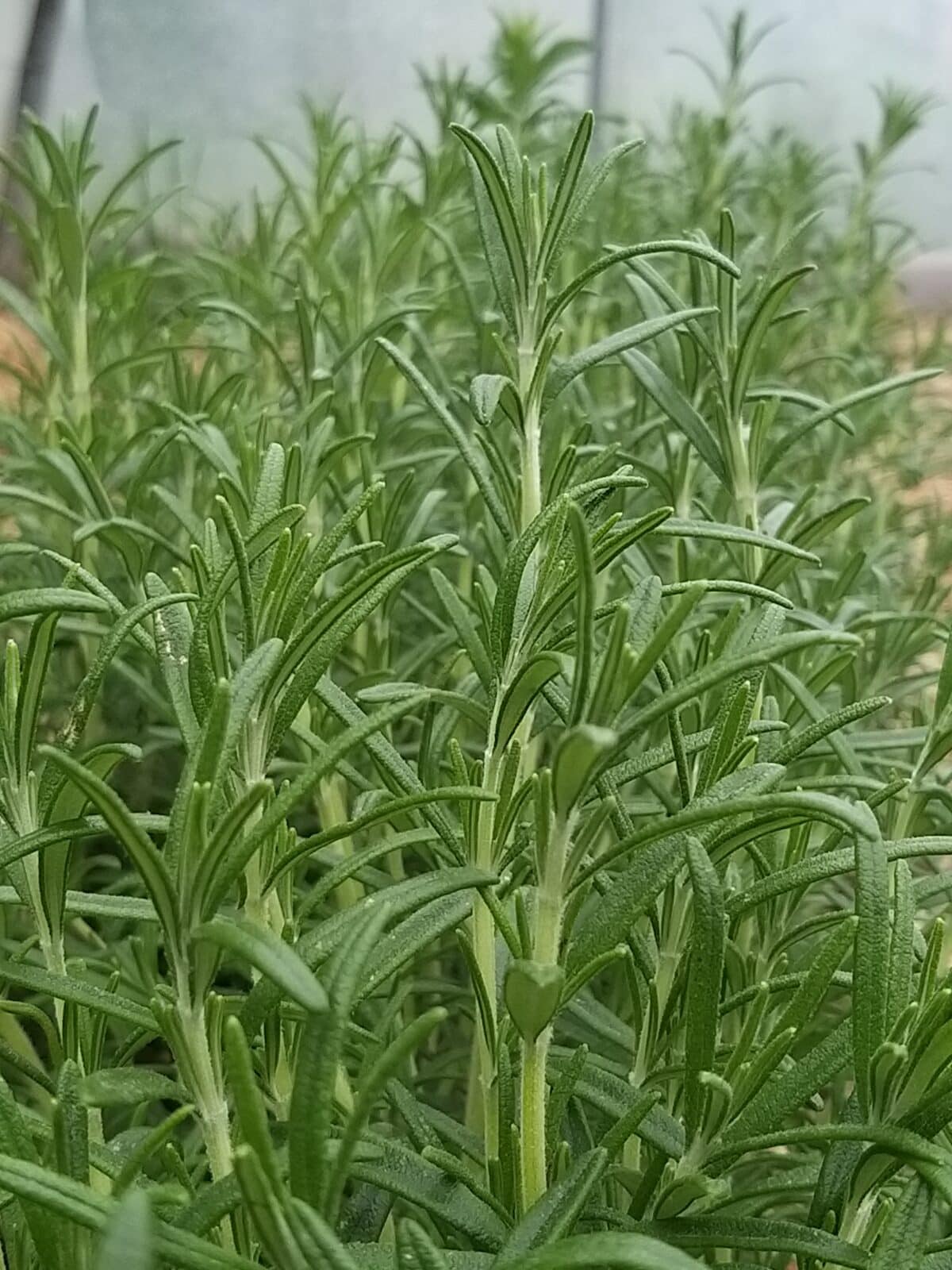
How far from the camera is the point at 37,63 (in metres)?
3.45

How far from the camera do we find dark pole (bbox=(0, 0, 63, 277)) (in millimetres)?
3393

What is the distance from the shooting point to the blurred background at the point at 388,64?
3.48 m

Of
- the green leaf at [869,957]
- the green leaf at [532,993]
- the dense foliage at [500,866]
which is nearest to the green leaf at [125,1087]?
the dense foliage at [500,866]

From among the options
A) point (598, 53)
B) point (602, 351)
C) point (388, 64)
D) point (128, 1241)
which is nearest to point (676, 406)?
point (602, 351)

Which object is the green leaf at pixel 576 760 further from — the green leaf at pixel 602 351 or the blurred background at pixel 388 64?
the blurred background at pixel 388 64

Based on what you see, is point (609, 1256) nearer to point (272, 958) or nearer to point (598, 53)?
point (272, 958)

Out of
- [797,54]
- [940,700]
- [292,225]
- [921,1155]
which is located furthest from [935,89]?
[921,1155]

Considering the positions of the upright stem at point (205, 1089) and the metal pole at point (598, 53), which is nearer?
the upright stem at point (205, 1089)

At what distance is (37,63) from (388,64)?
114 cm

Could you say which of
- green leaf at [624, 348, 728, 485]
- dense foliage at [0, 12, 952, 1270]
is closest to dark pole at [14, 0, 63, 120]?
dense foliage at [0, 12, 952, 1270]

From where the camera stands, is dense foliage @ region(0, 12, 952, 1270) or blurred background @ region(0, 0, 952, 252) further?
blurred background @ region(0, 0, 952, 252)

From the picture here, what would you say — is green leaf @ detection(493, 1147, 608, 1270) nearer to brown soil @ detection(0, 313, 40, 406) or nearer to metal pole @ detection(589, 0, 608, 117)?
brown soil @ detection(0, 313, 40, 406)

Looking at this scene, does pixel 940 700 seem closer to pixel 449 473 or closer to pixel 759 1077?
pixel 759 1077

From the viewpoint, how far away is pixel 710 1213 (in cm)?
44
